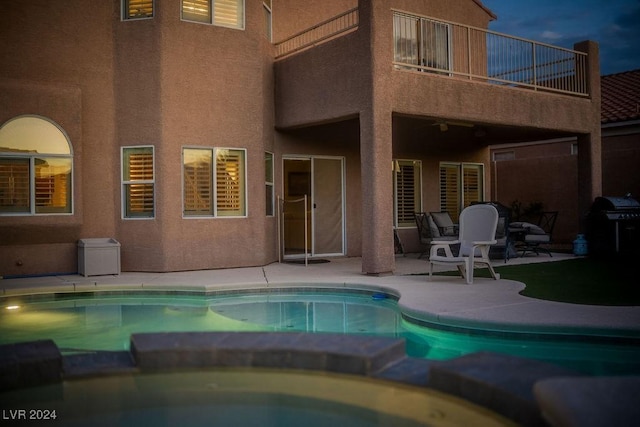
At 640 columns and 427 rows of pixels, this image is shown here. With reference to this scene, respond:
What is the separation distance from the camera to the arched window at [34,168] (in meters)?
10.8

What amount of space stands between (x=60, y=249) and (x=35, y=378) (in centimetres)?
764

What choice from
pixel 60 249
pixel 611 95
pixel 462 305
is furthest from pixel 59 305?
pixel 611 95

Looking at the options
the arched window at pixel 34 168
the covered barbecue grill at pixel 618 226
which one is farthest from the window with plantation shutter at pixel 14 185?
the covered barbecue grill at pixel 618 226

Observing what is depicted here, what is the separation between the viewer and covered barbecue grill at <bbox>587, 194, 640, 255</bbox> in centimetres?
1345

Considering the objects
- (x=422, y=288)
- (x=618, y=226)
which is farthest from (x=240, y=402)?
(x=618, y=226)

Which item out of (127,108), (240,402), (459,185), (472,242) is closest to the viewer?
(240,402)

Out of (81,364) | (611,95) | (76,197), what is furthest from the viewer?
(611,95)

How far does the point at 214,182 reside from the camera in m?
12.2

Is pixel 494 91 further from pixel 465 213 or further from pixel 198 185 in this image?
pixel 198 185

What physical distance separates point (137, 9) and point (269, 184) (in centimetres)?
447

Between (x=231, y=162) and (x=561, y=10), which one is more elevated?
(x=561, y=10)

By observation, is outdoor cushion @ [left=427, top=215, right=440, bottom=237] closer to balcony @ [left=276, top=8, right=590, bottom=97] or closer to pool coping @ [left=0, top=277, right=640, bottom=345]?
balcony @ [left=276, top=8, right=590, bottom=97]

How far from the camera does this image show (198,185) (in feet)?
39.6

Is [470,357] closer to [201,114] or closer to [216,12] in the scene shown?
[201,114]
